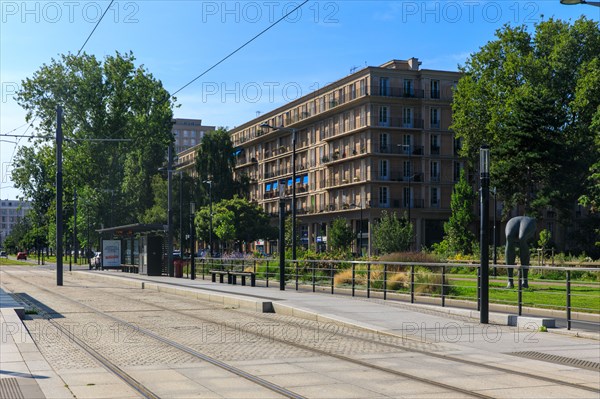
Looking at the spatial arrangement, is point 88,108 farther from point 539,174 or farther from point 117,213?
point 539,174

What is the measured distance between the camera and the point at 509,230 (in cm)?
2612

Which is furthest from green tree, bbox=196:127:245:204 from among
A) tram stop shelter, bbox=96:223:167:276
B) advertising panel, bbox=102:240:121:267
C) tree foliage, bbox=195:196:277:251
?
advertising panel, bbox=102:240:121:267

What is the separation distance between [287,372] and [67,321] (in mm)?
8930

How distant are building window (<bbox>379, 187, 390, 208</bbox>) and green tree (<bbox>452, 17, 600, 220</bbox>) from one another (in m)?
16.8

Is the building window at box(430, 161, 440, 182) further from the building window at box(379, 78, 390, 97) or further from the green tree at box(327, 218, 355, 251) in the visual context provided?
the green tree at box(327, 218, 355, 251)

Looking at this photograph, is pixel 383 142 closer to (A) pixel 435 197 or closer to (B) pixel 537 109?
(A) pixel 435 197

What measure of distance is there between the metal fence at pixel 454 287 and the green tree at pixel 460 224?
88.4ft

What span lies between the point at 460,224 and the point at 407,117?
1858cm

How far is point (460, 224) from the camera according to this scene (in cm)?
6712

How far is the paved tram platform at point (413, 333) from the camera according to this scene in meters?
9.35

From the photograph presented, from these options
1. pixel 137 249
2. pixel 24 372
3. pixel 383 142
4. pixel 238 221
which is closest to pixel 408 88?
pixel 383 142

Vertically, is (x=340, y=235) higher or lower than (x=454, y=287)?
higher

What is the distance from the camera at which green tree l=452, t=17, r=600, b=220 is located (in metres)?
56.1

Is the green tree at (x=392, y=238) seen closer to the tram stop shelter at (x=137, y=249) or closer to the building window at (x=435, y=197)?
the tram stop shelter at (x=137, y=249)
